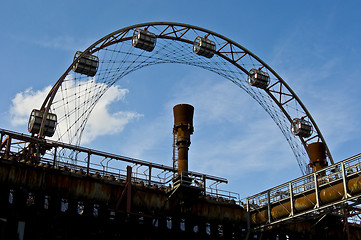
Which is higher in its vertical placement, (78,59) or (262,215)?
(78,59)

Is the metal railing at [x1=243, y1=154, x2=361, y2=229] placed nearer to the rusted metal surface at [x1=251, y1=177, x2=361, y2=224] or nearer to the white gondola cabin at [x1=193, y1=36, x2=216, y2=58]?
the rusted metal surface at [x1=251, y1=177, x2=361, y2=224]

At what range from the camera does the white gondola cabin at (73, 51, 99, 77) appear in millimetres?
49812

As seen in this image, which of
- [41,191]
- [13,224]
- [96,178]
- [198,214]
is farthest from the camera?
[198,214]

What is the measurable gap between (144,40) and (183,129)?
1137 centimetres

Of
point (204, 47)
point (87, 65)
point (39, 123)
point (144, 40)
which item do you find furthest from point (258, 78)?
point (39, 123)

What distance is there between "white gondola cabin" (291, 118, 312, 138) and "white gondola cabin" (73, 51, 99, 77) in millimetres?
25994

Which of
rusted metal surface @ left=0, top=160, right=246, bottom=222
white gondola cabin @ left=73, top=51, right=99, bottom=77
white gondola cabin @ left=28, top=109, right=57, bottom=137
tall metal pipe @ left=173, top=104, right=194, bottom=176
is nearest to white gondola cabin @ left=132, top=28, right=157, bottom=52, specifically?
white gondola cabin @ left=73, top=51, right=99, bottom=77

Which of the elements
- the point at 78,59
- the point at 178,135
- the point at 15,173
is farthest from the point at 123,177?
the point at 78,59

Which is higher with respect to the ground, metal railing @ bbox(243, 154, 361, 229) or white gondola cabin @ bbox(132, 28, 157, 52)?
white gondola cabin @ bbox(132, 28, 157, 52)

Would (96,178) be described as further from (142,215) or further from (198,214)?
(198,214)

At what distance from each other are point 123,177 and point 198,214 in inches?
299

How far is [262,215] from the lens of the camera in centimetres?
4703

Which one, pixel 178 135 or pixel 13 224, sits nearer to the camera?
pixel 13 224

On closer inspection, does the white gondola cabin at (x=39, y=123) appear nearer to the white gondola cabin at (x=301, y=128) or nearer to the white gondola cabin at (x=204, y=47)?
the white gondola cabin at (x=204, y=47)
